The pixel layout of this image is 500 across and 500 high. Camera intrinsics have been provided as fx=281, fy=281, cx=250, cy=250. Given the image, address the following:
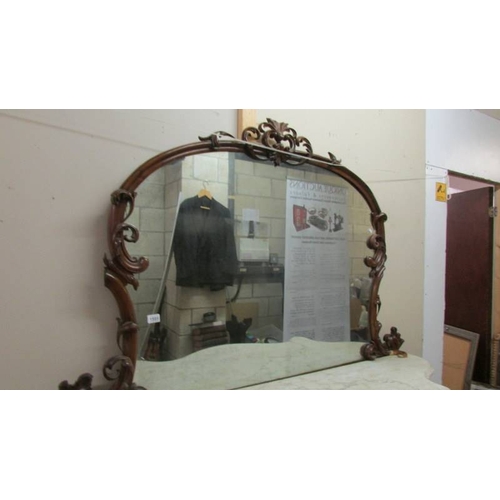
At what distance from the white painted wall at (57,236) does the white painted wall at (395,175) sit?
72 cm

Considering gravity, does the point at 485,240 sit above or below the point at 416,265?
above

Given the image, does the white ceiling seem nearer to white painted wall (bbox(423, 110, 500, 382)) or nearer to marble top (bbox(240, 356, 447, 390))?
white painted wall (bbox(423, 110, 500, 382))

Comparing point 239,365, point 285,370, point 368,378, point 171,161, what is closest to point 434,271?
point 368,378

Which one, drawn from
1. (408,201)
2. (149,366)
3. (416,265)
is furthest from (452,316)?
(149,366)

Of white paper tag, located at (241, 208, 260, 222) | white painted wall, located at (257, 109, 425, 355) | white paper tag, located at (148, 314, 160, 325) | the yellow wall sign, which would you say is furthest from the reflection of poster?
the yellow wall sign

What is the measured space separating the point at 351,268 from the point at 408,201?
1.69 ft

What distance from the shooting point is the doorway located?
1.84 meters

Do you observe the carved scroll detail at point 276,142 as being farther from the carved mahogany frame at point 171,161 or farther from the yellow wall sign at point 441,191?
the yellow wall sign at point 441,191

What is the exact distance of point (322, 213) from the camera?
101 centimetres

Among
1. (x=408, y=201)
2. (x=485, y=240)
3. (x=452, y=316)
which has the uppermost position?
(x=408, y=201)

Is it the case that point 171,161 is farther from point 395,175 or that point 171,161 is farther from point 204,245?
point 395,175

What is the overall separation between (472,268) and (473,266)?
0.05ft

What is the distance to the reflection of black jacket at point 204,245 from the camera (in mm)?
806
